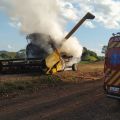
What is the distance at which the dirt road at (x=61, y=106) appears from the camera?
41.2 ft

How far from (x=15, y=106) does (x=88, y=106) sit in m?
2.61

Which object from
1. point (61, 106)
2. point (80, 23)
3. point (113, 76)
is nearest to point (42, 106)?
point (61, 106)

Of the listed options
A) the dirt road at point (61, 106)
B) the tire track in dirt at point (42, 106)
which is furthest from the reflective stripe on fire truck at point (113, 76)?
the tire track in dirt at point (42, 106)

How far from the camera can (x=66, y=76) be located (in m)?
25.0

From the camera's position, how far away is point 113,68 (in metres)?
13.9

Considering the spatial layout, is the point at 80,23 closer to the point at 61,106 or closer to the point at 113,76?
the point at 61,106

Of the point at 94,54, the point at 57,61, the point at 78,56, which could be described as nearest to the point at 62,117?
the point at 57,61

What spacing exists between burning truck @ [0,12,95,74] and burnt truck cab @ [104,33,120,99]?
11825 millimetres

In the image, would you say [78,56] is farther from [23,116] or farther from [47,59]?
[23,116]

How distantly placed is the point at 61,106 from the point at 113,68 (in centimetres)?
228

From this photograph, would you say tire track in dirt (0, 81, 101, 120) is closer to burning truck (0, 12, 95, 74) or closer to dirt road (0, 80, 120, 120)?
dirt road (0, 80, 120, 120)

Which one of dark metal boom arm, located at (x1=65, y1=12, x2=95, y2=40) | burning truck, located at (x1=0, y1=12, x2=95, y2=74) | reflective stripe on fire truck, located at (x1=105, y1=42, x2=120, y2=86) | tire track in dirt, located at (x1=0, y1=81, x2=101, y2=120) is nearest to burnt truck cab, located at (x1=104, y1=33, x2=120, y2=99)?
reflective stripe on fire truck, located at (x1=105, y1=42, x2=120, y2=86)

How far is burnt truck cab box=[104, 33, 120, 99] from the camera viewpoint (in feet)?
45.0

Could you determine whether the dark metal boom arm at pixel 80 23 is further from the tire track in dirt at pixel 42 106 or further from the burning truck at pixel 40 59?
the tire track in dirt at pixel 42 106
